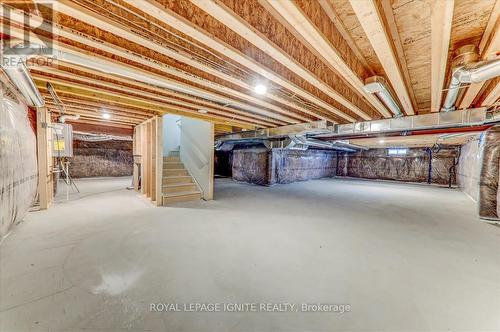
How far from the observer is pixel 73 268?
166cm

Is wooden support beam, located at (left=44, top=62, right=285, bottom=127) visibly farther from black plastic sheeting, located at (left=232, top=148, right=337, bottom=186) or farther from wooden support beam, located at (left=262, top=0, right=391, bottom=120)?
black plastic sheeting, located at (left=232, top=148, right=337, bottom=186)

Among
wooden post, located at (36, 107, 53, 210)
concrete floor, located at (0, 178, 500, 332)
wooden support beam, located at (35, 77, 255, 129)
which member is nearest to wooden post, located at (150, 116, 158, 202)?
wooden support beam, located at (35, 77, 255, 129)

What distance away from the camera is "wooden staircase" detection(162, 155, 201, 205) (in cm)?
419

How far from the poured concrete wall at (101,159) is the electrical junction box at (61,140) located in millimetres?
4595

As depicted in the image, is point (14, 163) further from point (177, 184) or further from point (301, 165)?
point (301, 165)

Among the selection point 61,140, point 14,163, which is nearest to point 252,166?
point 61,140

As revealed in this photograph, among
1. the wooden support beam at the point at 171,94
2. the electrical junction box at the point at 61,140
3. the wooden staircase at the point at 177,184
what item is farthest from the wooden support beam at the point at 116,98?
the electrical junction box at the point at 61,140

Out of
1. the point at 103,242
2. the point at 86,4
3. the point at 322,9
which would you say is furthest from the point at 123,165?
the point at 322,9

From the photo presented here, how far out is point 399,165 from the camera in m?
8.86

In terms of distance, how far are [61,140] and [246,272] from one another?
474cm

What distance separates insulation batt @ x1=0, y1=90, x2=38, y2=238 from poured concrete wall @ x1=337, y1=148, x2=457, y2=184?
11.4 m

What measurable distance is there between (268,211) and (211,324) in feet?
8.19

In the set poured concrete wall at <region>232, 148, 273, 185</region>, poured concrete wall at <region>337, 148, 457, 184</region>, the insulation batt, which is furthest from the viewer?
poured concrete wall at <region>337, 148, 457, 184</region>

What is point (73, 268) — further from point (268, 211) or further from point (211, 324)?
point (268, 211)
